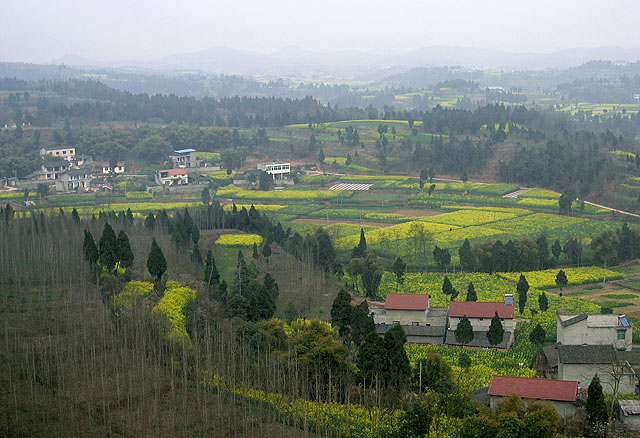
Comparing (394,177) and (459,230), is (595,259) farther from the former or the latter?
(394,177)

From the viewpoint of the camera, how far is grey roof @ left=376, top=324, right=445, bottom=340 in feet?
86.0

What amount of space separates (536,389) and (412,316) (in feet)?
28.2

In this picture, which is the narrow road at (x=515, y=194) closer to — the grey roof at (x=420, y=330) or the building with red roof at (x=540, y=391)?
the grey roof at (x=420, y=330)

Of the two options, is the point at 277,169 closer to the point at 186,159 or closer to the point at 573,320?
the point at 186,159

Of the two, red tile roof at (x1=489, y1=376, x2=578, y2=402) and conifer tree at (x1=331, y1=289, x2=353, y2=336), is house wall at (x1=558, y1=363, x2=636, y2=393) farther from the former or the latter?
conifer tree at (x1=331, y1=289, x2=353, y2=336)

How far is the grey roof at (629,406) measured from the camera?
17727 mm

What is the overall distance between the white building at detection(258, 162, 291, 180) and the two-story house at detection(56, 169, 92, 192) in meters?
13.2

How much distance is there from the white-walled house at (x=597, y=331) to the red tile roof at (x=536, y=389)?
4.82 meters

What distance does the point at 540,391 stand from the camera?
61.3ft

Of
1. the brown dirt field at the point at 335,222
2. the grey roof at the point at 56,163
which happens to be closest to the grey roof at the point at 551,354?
the brown dirt field at the point at 335,222

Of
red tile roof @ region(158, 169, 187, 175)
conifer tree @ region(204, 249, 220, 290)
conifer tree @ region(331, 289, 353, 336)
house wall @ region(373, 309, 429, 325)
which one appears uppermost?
red tile roof @ region(158, 169, 187, 175)

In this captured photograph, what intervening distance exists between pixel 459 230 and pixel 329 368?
23.4 m

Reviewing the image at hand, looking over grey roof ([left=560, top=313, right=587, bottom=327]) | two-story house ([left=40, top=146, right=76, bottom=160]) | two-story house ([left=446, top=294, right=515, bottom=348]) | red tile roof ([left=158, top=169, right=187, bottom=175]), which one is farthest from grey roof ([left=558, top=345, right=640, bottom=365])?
two-story house ([left=40, top=146, right=76, bottom=160])

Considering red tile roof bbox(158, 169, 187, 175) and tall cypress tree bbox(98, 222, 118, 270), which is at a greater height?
red tile roof bbox(158, 169, 187, 175)
